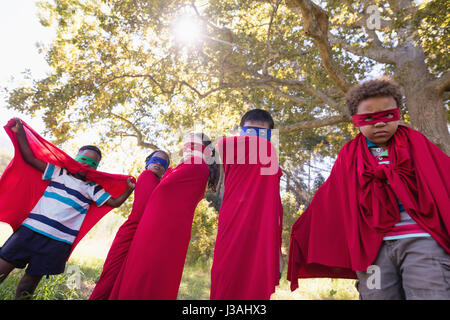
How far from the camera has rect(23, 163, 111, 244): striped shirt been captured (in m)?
2.96

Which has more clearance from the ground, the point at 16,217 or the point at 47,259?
the point at 16,217

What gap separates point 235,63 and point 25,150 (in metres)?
5.63

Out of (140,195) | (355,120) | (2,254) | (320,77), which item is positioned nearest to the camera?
(355,120)

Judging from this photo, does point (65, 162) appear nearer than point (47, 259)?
No

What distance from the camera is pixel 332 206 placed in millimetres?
2205

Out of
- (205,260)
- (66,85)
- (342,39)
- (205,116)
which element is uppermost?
(342,39)

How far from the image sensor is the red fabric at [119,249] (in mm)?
2596

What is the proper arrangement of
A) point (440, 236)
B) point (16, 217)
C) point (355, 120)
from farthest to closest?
point (16, 217) → point (355, 120) → point (440, 236)

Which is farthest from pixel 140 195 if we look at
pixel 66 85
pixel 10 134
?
pixel 66 85

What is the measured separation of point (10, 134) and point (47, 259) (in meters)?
1.48

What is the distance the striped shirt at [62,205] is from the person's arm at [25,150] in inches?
4.2

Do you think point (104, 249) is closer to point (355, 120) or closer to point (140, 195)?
point (140, 195)

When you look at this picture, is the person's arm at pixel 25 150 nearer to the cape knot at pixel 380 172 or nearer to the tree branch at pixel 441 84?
the cape knot at pixel 380 172

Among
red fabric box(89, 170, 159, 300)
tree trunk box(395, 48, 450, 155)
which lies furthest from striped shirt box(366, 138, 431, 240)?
tree trunk box(395, 48, 450, 155)
